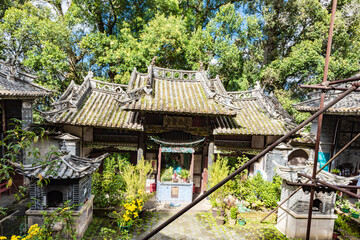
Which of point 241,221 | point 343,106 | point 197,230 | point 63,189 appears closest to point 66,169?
point 63,189

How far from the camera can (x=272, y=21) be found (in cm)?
1709

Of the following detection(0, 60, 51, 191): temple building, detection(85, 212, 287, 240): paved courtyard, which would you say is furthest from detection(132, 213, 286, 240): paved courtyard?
detection(0, 60, 51, 191): temple building

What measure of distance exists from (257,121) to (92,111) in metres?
8.13

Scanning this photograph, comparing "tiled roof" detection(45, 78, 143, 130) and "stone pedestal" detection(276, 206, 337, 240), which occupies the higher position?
"tiled roof" detection(45, 78, 143, 130)

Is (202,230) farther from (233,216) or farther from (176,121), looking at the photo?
(176,121)

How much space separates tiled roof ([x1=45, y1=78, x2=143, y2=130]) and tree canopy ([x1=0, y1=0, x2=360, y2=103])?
4.48 metres

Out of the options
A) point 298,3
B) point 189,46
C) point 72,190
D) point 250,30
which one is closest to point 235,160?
point 72,190

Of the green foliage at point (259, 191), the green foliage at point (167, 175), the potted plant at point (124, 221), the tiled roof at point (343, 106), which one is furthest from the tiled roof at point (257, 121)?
the potted plant at point (124, 221)

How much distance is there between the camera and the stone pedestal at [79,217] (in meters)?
5.92

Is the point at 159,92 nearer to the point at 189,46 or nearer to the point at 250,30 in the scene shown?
Answer: the point at 189,46

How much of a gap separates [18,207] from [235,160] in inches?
398

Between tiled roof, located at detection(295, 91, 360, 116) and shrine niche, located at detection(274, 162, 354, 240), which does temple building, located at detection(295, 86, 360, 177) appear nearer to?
tiled roof, located at detection(295, 91, 360, 116)

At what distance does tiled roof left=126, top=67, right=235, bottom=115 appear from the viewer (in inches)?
334

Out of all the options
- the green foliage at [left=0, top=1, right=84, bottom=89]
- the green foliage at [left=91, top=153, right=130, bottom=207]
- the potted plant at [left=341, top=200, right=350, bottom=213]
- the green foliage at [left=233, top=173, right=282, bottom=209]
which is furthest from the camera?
the green foliage at [left=0, top=1, right=84, bottom=89]
